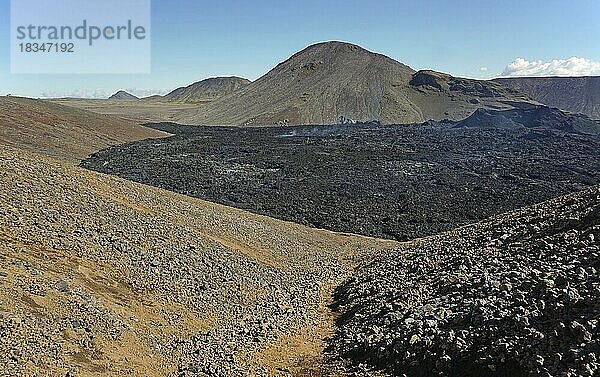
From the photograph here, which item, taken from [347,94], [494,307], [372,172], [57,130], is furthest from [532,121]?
[494,307]

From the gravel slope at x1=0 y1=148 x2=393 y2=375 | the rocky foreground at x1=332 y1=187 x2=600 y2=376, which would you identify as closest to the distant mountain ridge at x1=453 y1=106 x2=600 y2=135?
the rocky foreground at x1=332 y1=187 x2=600 y2=376

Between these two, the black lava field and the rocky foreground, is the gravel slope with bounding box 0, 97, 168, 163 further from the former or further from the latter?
the rocky foreground

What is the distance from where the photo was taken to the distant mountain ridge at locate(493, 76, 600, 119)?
141 m

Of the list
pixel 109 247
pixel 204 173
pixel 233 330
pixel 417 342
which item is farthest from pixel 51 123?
pixel 417 342

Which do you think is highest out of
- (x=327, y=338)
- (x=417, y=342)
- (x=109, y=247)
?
(x=109, y=247)

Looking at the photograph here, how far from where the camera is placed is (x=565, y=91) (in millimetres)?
148125

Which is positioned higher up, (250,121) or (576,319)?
(250,121)

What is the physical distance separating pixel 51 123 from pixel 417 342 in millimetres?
55250

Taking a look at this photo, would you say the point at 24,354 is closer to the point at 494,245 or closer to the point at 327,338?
the point at 327,338

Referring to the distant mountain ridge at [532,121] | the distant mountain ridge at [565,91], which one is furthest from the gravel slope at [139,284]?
the distant mountain ridge at [565,91]

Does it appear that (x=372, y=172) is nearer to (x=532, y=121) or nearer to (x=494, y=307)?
(x=494, y=307)

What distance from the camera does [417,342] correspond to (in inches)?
419

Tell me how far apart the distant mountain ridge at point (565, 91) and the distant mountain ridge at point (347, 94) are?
23.9m

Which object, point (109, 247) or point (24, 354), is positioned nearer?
point (24, 354)
